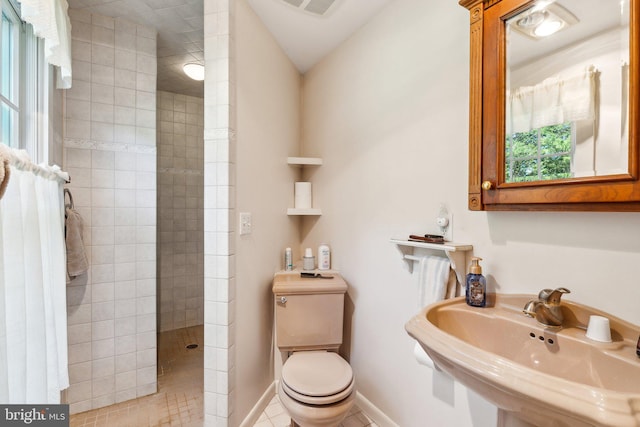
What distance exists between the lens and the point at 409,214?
152 centimetres

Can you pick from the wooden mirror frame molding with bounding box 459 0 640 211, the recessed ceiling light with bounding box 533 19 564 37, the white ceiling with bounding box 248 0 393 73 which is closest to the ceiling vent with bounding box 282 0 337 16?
the white ceiling with bounding box 248 0 393 73

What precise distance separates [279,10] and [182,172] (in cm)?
212

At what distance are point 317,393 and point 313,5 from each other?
2062 millimetres

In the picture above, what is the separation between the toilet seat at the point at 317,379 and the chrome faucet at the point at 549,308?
0.90 metres

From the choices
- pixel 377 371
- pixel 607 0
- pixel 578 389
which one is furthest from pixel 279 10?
pixel 377 371

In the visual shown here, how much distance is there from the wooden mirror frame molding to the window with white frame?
1.90 m

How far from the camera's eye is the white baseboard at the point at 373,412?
1.66 metres

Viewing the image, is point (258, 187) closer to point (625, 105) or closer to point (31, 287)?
point (31, 287)

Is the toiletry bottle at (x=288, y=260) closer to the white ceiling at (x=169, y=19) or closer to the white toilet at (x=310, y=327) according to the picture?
the white toilet at (x=310, y=327)

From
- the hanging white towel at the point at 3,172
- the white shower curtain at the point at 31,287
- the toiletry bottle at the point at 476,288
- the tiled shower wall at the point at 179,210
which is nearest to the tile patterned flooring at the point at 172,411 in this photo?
the white shower curtain at the point at 31,287

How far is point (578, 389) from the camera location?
560 mm

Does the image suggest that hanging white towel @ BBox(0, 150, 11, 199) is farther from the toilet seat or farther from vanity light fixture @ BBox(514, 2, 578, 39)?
vanity light fixture @ BBox(514, 2, 578, 39)

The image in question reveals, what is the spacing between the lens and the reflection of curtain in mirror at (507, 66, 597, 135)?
0.88 m

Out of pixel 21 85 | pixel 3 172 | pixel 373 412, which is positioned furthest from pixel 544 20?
pixel 21 85
